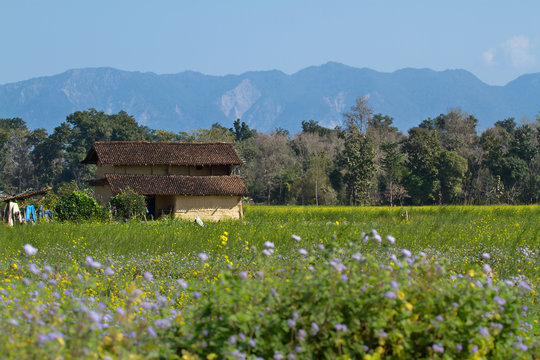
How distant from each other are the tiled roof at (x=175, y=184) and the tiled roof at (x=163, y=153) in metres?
1.52

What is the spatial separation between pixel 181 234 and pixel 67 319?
1372 cm

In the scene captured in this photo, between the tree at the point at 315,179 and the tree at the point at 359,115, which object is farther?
the tree at the point at 359,115

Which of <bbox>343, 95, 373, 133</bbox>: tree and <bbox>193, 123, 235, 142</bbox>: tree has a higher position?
<bbox>343, 95, 373, 133</bbox>: tree

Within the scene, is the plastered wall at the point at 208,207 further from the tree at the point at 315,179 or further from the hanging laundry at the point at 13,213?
the tree at the point at 315,179

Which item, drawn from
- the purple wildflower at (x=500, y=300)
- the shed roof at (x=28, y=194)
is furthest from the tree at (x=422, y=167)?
the purple wildflower at (x=500, y=300)

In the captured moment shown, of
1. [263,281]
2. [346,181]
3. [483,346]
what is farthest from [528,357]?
[346,181]

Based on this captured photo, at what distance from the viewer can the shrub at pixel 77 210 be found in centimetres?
3075

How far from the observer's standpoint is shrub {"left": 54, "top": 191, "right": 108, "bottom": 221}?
30750 millimetres

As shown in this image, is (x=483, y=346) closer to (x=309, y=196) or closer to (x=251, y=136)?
(x=309, y=196)

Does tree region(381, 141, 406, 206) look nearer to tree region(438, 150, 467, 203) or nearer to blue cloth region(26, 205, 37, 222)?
tree region(438, 150, 467, 203)

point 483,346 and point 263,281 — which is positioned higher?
point 263,281

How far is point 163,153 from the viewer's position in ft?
137

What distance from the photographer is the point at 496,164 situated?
58531mm

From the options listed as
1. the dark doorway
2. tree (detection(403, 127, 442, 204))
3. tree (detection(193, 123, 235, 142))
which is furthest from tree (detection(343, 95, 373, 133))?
the dark doorway
